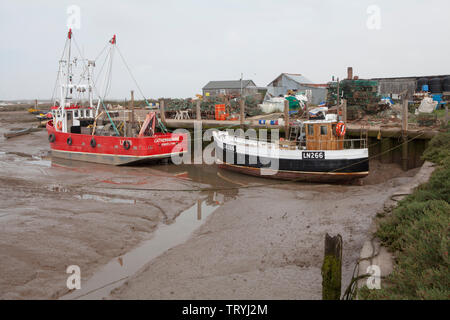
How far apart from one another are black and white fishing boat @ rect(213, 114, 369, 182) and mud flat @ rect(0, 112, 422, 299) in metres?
0.64

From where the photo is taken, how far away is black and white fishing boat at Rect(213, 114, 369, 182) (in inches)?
609

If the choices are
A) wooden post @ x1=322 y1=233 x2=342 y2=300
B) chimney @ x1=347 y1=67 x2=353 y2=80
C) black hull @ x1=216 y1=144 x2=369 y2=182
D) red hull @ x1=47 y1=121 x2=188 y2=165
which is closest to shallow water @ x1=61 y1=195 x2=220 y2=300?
wooden post @ x1=322 y1=233 x2=342 y2=300

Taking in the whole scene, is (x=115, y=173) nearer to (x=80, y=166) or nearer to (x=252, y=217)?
(x=80, y=166)

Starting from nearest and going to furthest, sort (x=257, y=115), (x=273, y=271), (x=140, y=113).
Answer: (x=273, y=271), (x=257, y=115), (x=140, y=113)

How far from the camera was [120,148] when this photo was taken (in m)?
20.0

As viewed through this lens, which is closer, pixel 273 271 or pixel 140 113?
pixel 273 271

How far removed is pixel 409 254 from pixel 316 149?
34.1ft

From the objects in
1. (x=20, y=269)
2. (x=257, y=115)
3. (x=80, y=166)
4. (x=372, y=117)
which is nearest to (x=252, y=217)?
(x=20, y=269)

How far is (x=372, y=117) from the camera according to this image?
23.9m

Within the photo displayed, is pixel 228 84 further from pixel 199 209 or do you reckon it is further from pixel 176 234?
pixel 176 234

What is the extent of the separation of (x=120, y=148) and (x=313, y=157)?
10.3 metres

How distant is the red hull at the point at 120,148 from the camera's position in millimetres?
Answer: 19578

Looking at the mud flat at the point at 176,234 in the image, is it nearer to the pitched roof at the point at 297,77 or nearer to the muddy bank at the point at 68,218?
the muddy bank at the point at 68,218

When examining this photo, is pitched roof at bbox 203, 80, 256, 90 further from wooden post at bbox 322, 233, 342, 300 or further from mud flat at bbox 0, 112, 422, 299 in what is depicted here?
wooden post at bbox 322, 233, 342, 300
